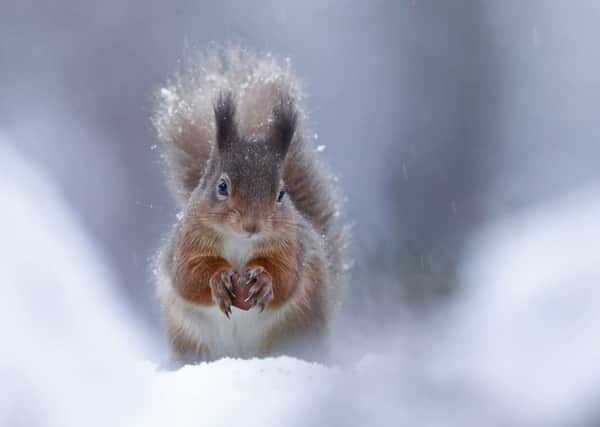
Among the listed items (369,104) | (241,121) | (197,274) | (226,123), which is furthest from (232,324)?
(369,104)

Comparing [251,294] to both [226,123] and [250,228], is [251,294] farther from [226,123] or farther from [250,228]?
[226,123]

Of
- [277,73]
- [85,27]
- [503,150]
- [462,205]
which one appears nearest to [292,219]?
[277,73]

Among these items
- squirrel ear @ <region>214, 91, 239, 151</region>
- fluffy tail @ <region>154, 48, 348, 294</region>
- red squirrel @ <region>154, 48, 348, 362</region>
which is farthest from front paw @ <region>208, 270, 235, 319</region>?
fluffy tail @ <region>154, 48, 348, 294</region>

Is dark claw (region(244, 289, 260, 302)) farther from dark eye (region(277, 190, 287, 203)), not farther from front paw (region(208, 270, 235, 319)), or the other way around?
dark eye (region(277, 190, 287, 203))

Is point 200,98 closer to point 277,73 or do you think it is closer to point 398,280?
point 277,73

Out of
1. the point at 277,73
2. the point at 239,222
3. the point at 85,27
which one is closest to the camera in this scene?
the point at 239,222
